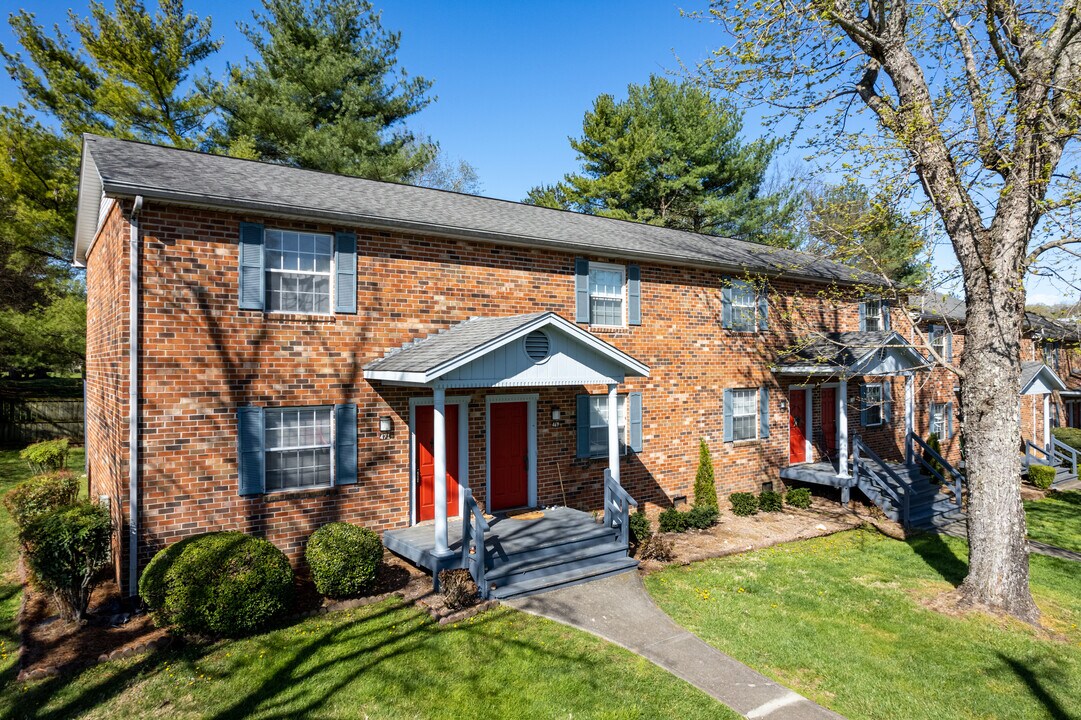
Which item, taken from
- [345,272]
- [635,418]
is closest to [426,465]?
[345,272]

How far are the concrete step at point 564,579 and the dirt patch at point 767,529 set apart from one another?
551 mm

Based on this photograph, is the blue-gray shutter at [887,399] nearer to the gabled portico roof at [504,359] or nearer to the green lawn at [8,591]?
the gabled portico roof at [504,359]

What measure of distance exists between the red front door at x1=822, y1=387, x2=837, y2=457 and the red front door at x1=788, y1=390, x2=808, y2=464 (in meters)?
0.84

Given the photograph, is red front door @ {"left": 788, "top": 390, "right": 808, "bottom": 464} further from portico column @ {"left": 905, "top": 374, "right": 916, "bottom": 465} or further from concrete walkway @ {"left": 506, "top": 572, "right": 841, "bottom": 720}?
concrete walkway @ {"left": 506, "top": 572, "right": 841, "bottom": 720}

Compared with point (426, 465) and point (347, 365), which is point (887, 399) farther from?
point (347, 365)

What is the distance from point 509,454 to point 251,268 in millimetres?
5549

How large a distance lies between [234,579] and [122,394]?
10.3 feet

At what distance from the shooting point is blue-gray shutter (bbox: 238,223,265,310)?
8.81 m

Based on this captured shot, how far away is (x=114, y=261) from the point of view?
8875 millimetres

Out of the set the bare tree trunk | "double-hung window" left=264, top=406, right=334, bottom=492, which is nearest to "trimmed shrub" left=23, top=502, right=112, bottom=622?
"double-hung window" left=264, top=406, right=334, bottom=492

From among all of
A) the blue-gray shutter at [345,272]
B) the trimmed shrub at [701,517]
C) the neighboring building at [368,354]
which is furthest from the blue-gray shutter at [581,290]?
the trimmed shrub at [701,517]

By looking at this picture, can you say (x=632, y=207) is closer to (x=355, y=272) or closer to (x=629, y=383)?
(x=629, y=383)

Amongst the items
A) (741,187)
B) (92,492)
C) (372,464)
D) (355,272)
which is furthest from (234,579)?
(741,187)

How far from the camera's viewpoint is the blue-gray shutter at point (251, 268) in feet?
28.9
